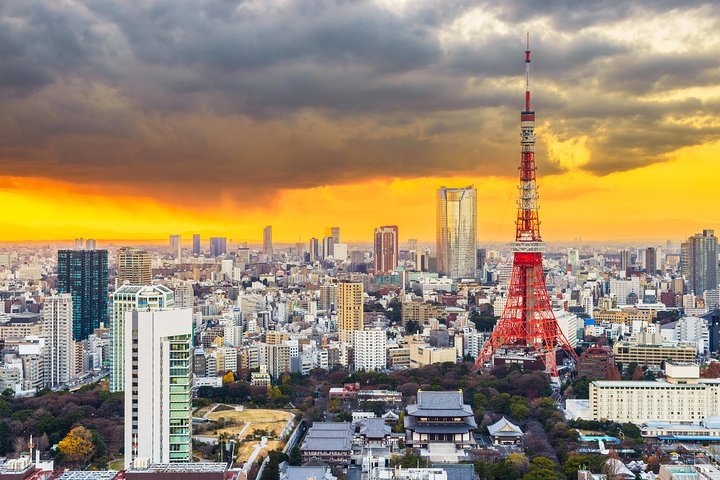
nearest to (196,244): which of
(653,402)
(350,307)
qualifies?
(350,307)

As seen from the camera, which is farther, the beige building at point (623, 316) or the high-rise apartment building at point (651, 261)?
the high-rise apartment building at point (651, 261)

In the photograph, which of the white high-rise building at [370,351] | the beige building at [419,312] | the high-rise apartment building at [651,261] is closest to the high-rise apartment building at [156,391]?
the white high-rise building at [370,351]

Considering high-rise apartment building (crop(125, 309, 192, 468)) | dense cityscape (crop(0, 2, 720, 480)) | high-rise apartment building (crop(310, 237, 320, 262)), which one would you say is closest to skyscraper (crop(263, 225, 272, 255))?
high-rise apartment building (crop(310, 237, 320, 262))

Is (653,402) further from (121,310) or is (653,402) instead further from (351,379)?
(121,310)

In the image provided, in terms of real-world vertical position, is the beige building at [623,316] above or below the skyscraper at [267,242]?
below

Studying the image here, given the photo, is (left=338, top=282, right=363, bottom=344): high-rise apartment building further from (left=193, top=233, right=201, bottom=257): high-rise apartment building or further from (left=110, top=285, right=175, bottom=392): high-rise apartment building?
(left=193, top=233, right=201, bottom=257): high-rise apartment building

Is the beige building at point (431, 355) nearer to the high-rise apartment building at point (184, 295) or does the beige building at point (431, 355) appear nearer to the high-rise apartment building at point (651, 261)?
the high-rise apartment building at point (184, 295)
